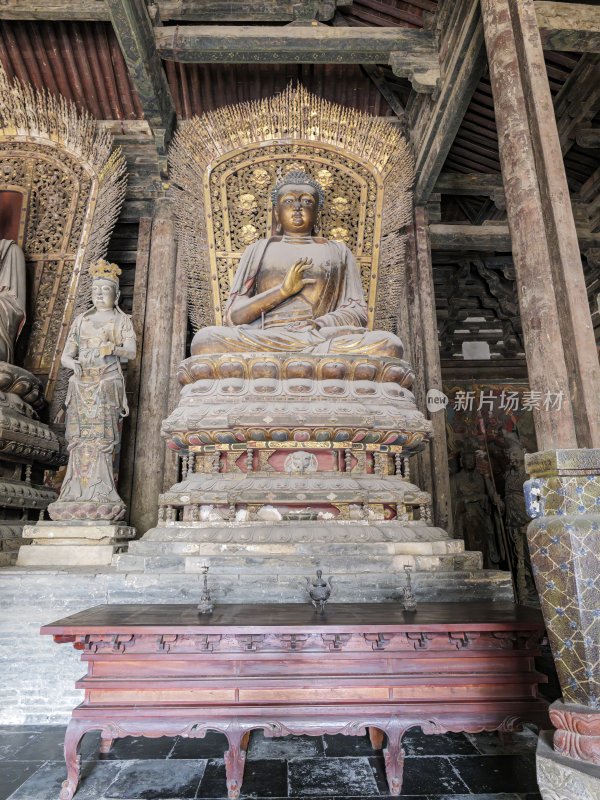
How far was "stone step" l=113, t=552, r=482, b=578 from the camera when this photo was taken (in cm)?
275

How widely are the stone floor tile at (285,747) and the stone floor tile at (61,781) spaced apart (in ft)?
1.78

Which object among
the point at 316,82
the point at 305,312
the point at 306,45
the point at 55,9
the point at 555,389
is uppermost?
the point at 316,82

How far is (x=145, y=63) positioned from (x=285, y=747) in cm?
496

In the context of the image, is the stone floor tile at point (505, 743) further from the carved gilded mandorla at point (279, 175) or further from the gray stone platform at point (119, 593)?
the carved gilded mandorla at point (279, 175)

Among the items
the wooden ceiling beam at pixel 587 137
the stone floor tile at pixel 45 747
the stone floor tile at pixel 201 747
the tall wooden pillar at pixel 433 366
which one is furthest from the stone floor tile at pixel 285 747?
the wooden ceiling beam at pixel 587 137

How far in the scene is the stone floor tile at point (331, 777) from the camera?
185cm

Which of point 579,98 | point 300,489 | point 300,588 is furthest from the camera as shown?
point 579,98

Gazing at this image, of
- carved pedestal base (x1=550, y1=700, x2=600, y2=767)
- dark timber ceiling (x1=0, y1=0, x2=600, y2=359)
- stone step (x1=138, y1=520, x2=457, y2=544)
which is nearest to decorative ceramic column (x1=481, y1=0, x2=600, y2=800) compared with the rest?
carved pedestal base (x1=550, y1=700, x2=600, y2=767)

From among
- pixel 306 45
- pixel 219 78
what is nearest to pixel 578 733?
pixel 306 45

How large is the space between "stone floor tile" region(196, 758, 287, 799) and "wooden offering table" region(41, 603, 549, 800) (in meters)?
0.15

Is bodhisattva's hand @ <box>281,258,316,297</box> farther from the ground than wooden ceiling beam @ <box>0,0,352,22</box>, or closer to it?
closer to it

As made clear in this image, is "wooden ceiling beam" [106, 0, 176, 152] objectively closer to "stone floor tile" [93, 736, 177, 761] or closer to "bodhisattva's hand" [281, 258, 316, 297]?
"bodhisattva's hand" [281, 258, 316, 297]

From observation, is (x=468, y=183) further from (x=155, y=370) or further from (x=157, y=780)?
(x=157, y=780)

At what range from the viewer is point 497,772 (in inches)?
78.5
